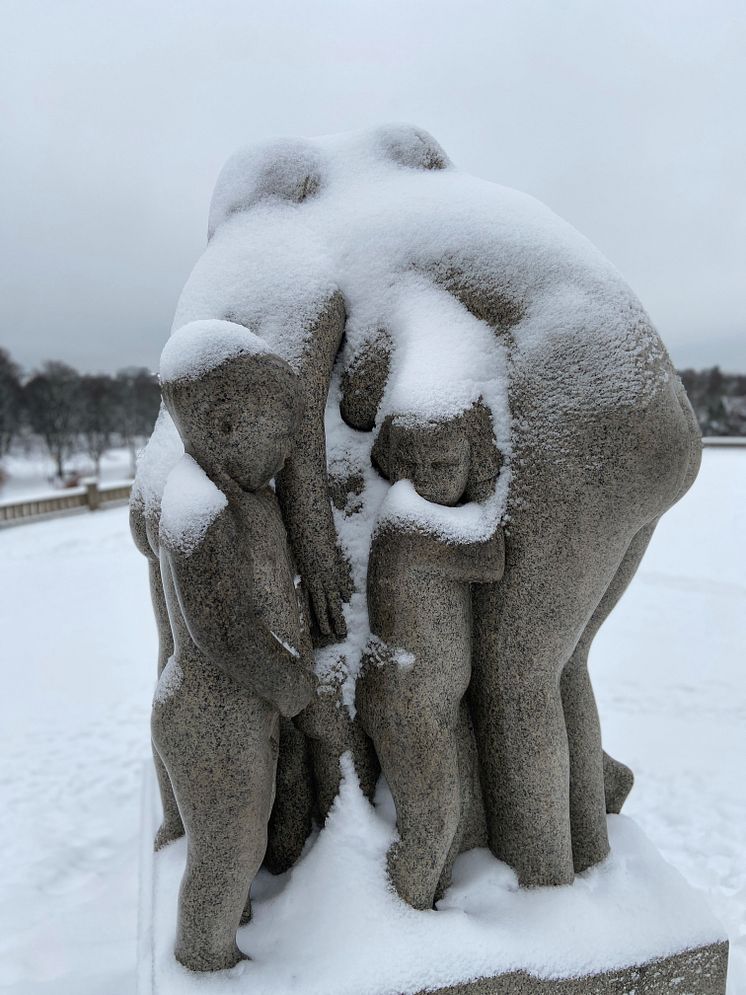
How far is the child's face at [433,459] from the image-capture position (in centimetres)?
203

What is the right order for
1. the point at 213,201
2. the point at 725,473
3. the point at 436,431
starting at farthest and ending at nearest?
1. the point at 725,473
2. the point at 213,201
3. the point at 436,431

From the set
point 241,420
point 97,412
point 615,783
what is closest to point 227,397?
point 241,420

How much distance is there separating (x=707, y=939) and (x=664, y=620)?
497cm

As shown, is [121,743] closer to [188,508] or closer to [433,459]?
[188,508]

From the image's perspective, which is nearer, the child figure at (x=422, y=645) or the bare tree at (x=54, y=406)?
the child figure at (x=422, y=645)

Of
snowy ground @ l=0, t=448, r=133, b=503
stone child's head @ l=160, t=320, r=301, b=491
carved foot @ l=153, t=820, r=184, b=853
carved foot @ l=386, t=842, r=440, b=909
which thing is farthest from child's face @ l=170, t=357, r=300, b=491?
snowy ground @ l=0, t=448, r=133, b=503

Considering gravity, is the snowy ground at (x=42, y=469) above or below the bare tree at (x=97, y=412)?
below

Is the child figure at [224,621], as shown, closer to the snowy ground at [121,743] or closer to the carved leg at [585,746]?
the carved leg at [585,746]

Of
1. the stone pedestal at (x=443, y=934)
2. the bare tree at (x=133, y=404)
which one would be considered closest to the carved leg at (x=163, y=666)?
the stone pedestal at (x=443, y=934)

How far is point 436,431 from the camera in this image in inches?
79.4

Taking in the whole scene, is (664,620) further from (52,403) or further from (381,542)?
(52,403)

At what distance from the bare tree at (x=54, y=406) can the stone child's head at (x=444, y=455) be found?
30.7 meters

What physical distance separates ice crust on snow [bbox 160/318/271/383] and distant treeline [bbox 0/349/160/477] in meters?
29.9

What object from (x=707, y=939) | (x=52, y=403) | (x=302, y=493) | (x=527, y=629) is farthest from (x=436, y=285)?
(x=52, y=403)
